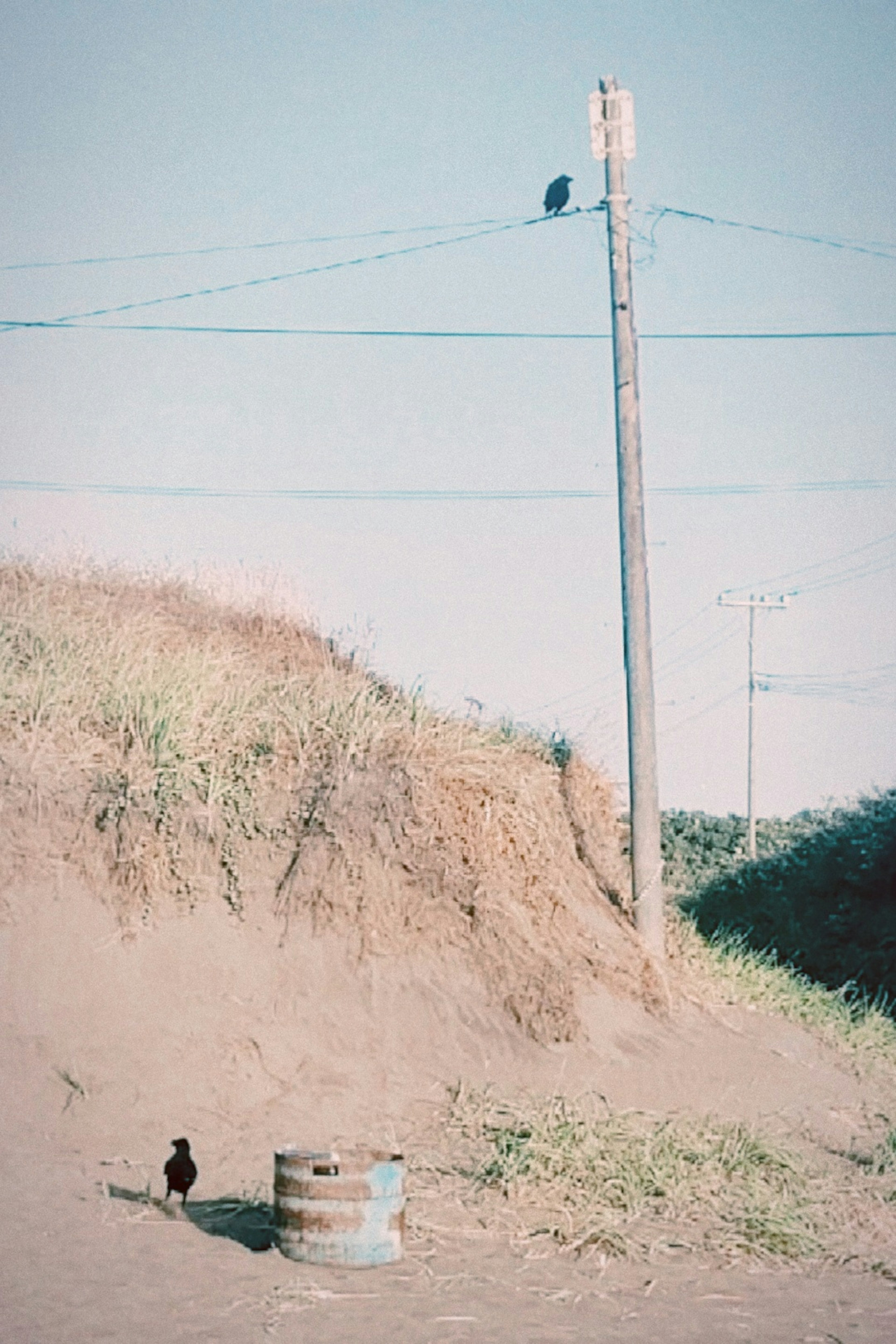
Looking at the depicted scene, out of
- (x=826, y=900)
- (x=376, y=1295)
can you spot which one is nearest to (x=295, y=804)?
(x=376, y=1295)

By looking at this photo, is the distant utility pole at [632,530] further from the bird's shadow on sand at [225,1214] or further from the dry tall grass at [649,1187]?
the bird's shadow on sand at [225,1214]

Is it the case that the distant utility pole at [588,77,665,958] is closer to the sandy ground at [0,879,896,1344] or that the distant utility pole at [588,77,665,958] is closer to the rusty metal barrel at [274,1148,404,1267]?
the sandy ground at [0,879,896,1344]

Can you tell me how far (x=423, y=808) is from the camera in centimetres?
1286

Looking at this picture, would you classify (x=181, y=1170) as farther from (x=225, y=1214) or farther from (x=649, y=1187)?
(x=649, y=1187)

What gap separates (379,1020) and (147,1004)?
1897 millimetres

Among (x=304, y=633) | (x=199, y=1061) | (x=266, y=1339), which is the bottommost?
(x=266, y=1339)

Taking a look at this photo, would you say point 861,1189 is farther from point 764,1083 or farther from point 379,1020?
point 379,1020

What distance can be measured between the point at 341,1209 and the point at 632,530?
8.38 m

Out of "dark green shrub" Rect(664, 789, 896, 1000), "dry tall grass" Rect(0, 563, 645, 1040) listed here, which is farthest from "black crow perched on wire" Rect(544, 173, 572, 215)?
"dark green shrub" Rect(664, 789, 896, 1000)

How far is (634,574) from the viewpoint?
14789 mm

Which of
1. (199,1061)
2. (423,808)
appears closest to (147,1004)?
(199,1061)

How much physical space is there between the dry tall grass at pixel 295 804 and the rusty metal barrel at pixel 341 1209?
167 inches

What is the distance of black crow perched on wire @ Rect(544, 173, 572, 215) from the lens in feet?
50.7

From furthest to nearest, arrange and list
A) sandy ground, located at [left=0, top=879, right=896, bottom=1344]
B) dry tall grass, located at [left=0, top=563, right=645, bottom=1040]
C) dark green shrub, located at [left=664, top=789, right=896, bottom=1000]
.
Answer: dark green shrub, located at [left=664, top=789, right=896, bottom=1000], dry tall grass, located at [left=0, top=563, right=645, bottom=1040], sandy ground, located at [left=0, top=879, right=896, bottom=1344]
